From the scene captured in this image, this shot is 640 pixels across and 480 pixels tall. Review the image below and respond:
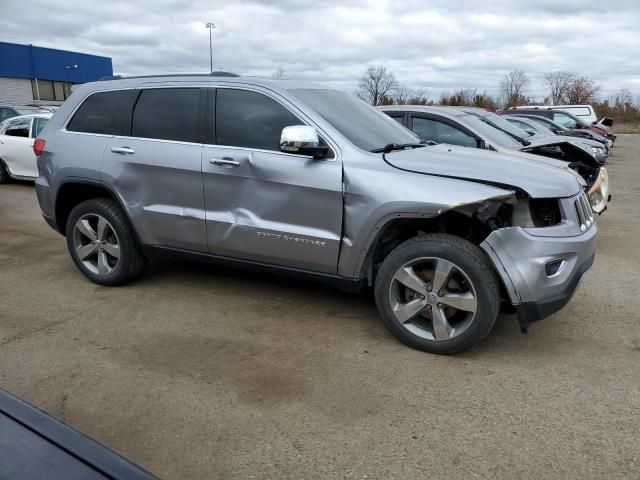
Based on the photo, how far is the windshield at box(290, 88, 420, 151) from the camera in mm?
4289

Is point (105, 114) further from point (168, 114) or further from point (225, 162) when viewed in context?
point (225, 162)

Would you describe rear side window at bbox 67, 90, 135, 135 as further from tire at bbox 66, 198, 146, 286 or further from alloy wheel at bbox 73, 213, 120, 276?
→ alloy wheel at bbox 73, 213, 120, 276

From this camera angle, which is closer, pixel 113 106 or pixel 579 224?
pixel 579 224

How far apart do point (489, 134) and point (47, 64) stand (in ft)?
155

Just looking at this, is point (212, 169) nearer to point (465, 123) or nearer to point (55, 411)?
point (55, 411)

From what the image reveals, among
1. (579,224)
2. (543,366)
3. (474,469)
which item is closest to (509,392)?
(543,366)

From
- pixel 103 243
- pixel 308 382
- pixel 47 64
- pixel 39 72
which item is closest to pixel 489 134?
pixel 103 243

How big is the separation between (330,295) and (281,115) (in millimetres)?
1664

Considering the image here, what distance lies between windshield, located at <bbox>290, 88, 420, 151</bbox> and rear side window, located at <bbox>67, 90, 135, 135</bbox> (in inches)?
61.9

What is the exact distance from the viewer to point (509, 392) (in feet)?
11.3

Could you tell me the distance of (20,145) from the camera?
1120 cm

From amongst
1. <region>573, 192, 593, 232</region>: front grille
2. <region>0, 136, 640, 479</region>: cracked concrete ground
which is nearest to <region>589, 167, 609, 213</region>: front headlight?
<region>0, 136, 640, 479</region>: cracked concrete ground

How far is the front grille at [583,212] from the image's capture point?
392 cm

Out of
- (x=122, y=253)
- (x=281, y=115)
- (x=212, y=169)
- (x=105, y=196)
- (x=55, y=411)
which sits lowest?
(x=55, y=411)
